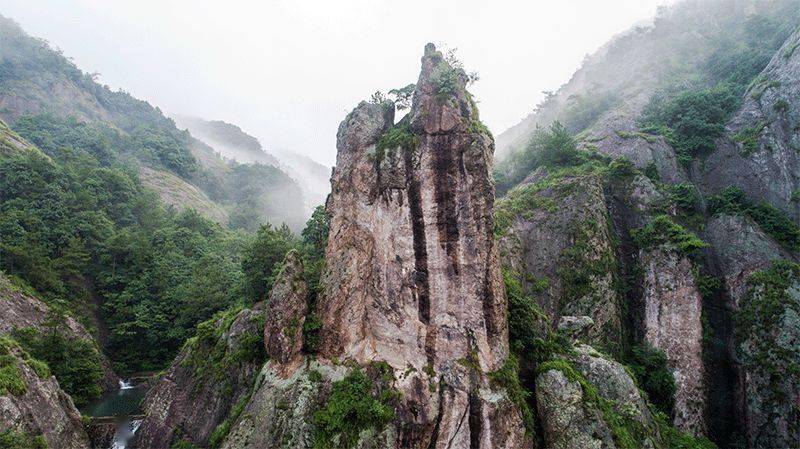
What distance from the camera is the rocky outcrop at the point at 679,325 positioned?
22.8 meters

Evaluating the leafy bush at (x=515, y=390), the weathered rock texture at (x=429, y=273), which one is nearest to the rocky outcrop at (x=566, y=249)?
the leafy bush at (x=515, y=390)

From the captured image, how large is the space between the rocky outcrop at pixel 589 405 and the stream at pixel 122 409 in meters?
22.3

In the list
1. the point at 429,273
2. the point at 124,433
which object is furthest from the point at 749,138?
the point at 124,433

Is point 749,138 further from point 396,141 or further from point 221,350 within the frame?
point 221,350

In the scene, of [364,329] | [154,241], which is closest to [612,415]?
[364,329]

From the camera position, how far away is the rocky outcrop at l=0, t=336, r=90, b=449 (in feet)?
54.9

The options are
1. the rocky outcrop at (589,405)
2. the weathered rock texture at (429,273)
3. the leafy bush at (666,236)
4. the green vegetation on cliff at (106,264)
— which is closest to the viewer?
the rocky outcrop at (589,405)

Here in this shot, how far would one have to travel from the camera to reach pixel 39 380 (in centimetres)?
1950

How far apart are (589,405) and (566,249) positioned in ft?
44.6

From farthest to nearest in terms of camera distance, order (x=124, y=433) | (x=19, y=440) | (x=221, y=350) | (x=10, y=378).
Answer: (x=124, y=433), (x=221, y=350), (x=10, y=378), (x=19, y=440)

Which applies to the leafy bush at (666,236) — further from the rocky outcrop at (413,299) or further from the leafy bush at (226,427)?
the leafy bush at (226,427)

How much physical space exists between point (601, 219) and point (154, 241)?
40.8 meters

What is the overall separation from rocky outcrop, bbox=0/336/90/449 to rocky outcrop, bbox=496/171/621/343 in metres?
25.1

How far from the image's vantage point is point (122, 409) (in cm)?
2825
